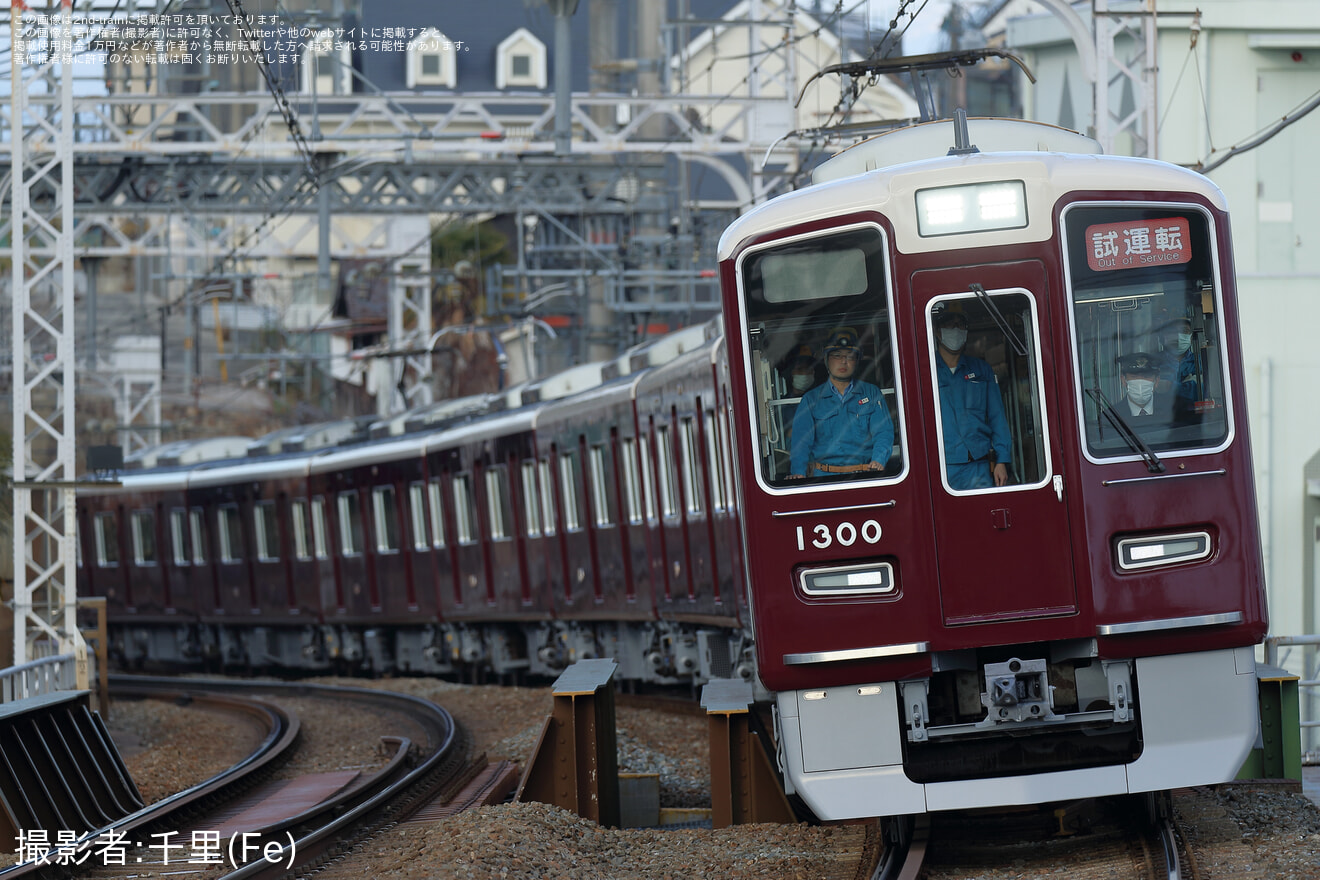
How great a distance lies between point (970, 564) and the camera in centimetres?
716

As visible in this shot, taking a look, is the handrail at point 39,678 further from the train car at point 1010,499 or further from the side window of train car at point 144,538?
the side window of train car at point 144,538

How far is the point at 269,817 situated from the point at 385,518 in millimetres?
11102

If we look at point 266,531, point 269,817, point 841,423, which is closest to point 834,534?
point 841,423

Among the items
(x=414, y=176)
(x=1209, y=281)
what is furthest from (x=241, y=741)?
(x=1209, y=281)

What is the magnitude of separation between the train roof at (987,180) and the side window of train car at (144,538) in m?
19.9

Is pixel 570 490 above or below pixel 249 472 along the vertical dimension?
below

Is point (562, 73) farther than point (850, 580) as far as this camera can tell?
Yes

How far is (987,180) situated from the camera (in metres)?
7.30

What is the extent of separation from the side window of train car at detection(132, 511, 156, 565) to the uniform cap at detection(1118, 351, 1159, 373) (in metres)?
20.4

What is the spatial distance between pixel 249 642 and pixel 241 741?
906 cm

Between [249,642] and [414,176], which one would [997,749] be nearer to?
[414,176]

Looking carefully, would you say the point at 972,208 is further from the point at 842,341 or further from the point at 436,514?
the point at 436,514

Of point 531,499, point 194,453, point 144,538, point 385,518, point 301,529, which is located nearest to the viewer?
point 531,499

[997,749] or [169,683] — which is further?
[169,683]
